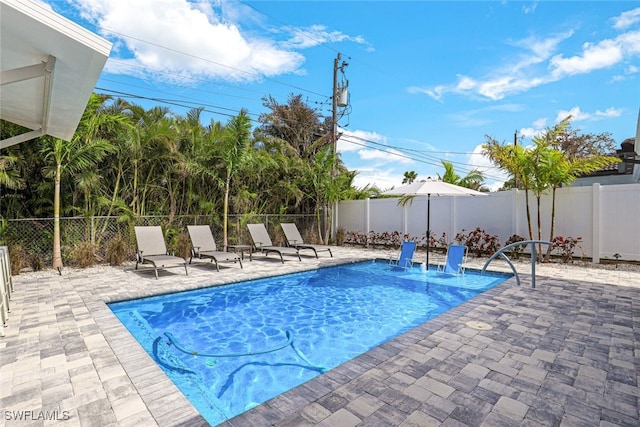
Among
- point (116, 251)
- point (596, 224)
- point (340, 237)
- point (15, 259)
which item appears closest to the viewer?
point (15, 259)

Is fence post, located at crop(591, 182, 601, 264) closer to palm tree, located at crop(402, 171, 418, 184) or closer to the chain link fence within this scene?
Answer: the chain link fence

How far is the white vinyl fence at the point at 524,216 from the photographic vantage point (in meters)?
9.41

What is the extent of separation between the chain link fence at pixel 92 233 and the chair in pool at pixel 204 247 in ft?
4.44

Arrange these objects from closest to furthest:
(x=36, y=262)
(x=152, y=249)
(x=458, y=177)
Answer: (x=36, y=262) → (x=152, y=249) → (x=458, y=177)

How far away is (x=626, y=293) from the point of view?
20.6 feet

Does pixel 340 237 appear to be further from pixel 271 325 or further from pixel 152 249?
pixel 271 325

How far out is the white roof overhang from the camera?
116 inches

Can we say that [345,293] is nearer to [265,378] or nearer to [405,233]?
[265,378]

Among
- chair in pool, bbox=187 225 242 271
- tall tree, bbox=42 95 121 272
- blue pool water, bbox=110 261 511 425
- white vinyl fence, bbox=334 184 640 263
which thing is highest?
tall tree, bbox=42 95 121 272

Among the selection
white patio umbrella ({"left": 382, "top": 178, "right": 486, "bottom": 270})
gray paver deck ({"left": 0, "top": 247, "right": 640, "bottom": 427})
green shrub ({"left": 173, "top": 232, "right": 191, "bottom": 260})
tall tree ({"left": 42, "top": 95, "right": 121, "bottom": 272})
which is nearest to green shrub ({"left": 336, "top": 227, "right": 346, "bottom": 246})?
white patio umbrella ({"left": 382, "top": 178, "right": 486, "bottom": 270})

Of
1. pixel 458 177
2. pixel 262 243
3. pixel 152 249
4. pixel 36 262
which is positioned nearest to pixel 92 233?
pixel 36 262

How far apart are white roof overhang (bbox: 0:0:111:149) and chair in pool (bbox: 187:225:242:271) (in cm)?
443

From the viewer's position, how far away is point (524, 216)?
11227 millimetres

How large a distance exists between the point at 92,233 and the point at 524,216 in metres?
13.2
